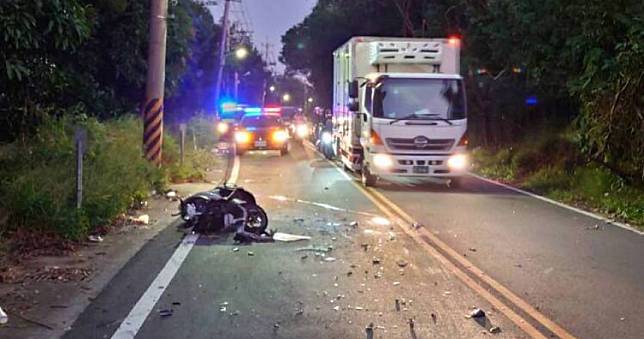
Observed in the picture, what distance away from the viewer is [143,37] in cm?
2186

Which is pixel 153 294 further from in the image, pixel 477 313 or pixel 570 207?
pixel 570 207

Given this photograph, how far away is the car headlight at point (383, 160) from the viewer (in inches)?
742

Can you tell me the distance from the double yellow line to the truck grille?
14.3ft

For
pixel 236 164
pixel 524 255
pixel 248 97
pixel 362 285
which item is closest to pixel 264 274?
pixel 362 285

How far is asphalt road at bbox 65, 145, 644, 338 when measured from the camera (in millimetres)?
7148

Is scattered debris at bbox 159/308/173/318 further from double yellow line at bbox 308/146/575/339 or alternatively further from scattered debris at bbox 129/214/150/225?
scattered debris at bbox 129/214/150/225

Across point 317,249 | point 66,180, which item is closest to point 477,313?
point 317,249

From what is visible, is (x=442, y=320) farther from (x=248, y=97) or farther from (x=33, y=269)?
(x=248, y=97)

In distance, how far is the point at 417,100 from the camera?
19.0 m

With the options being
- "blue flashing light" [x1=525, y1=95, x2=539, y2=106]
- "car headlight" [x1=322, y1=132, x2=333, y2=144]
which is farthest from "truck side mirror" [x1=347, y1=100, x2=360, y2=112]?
"blue flashing light" [x1=525, y1=95, x2=539, y2=106]

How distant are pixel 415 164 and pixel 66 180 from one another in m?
8.61

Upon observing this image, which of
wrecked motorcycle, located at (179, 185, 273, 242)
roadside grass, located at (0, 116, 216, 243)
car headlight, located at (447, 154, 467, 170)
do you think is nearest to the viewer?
roadside grass, located at (0, 116, 216, 243)

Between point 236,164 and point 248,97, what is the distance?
280 feet

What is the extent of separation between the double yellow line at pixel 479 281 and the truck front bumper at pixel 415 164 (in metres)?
4.28
